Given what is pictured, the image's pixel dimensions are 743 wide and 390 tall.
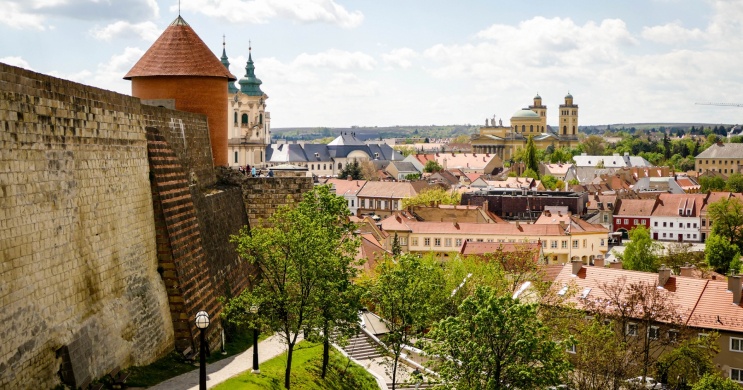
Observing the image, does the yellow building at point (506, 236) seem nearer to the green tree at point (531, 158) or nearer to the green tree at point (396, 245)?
the green tree at point (396, 245)

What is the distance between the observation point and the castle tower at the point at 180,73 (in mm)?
27547

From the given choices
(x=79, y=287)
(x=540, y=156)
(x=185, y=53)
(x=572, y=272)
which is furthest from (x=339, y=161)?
(x=79, y=287)

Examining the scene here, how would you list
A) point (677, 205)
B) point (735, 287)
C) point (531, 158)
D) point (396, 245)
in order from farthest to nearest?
point (531, 158)
point (677, 205)
point (396, 245)
point (735, 287)

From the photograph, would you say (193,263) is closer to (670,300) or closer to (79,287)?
(79,287)

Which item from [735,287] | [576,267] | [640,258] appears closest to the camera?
[735,287]

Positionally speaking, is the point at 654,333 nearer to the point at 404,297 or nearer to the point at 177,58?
the point at 404,297

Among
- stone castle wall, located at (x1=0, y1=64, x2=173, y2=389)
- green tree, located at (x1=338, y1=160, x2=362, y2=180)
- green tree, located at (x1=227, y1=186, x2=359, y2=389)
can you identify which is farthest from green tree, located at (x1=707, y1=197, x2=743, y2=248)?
stone castle wall, located at (x1=0, y1=64, x2=173, y2=389)

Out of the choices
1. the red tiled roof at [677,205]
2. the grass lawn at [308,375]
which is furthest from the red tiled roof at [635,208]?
the grass lawn at [308,375]

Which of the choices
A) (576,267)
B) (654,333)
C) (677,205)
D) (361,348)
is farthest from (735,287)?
(677,205)

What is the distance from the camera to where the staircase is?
29500 millimetres

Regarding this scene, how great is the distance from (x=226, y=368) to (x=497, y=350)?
22.2ft

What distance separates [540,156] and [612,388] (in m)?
162

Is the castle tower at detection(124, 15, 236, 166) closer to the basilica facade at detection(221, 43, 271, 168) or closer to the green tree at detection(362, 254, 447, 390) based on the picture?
the green tree at detection(362, 254, 447, 390)

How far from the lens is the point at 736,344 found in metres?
33.6
